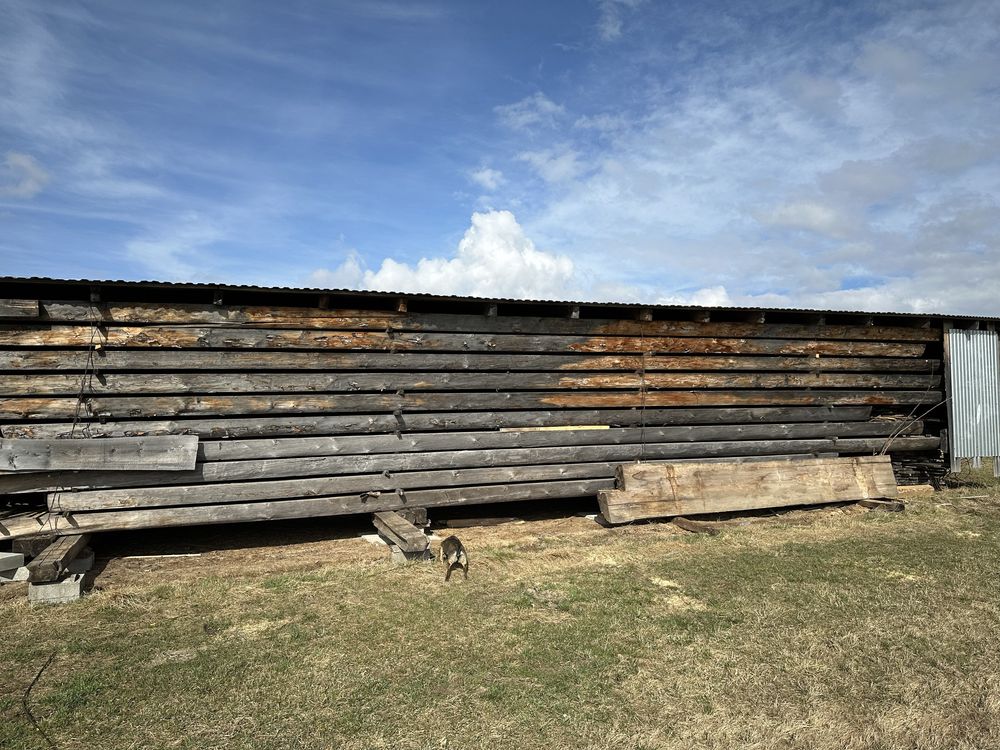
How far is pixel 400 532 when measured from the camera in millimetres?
8047

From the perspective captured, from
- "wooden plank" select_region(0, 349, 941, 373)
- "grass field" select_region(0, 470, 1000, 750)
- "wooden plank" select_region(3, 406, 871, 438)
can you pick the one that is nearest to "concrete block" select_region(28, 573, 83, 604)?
"grass field" select_region(0, 470, 1000, 750)

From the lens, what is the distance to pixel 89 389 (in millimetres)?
7973

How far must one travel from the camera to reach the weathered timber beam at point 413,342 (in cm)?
797

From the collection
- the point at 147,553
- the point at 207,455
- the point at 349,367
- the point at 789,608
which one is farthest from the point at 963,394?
the point at 147,553

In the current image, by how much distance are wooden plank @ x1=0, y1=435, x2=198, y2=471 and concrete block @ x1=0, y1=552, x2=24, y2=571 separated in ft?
3.23

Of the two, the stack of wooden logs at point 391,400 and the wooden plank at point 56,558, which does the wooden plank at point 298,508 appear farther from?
the wooden plank at point 56,558

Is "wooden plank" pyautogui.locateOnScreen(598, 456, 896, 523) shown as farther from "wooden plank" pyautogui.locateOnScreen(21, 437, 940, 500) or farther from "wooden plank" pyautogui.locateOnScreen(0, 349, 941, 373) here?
"wooden plank" pyautogui.locateOnScreen(0, 349, 941, 373)

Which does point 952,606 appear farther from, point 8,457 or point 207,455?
point 8,457

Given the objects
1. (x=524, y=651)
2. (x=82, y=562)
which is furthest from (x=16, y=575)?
(x=524, y=651)

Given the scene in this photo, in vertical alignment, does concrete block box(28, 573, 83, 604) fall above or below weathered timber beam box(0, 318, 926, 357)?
below

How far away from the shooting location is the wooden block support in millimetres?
7816

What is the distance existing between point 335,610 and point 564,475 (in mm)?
4737

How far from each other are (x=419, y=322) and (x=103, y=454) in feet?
14.1

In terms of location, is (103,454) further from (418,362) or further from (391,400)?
(418,362)
